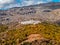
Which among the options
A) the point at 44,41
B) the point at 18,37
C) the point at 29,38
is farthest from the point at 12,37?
the point at 44,41

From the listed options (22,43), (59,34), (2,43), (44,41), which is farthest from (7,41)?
(59,34)

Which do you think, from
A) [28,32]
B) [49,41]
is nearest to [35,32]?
[28,32]

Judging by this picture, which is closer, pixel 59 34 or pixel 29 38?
pixel 29 38

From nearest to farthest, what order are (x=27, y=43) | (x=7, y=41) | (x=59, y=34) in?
(x=27, y=43) < (x=7, y=41) < (x=59, y=34)

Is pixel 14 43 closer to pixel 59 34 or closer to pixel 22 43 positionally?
pixel 22 43

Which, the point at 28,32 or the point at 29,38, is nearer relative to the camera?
the point at 29,38

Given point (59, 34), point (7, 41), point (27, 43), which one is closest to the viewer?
point (27, 43)

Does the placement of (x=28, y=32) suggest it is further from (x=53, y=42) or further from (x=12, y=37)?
(x=53, y=42)

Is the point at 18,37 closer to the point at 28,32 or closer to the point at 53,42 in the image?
the point at 28,32
